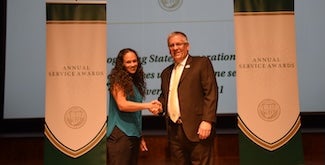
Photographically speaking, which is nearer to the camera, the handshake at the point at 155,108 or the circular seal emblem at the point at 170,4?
the handshake at the point at 155,108

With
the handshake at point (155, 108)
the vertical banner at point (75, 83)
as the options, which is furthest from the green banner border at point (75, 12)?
the handshake at point (155, 108)

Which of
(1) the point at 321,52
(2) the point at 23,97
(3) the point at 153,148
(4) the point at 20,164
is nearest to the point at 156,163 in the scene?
(3) the point at 153,148

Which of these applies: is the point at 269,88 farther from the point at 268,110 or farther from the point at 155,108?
the point at 155,108

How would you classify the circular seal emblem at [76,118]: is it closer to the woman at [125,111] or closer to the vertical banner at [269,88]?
the woman at [125,111]

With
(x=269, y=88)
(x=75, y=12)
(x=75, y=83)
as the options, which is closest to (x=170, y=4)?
(x=75, y=12)

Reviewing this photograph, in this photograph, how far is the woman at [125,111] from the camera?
115 inches

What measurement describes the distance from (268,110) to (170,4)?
2270 mm

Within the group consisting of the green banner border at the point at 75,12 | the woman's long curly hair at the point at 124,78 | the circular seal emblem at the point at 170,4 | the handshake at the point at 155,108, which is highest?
the circular seal emblem at the point at 170,4

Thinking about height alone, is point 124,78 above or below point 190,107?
above

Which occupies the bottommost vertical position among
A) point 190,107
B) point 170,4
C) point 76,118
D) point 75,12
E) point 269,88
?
point 76,118

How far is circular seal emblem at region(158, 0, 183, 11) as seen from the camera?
16.0ft

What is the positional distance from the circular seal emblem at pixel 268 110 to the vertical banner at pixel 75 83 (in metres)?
1.22

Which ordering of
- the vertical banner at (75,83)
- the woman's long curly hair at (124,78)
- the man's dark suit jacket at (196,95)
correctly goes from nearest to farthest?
the man's dark suit jacket at (196,95) → the woman's long curly hair at (124,78) → the vertical banner at (75,83)

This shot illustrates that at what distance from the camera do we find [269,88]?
309 cm
